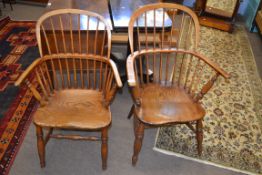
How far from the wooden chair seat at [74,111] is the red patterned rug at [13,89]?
55 centimetres

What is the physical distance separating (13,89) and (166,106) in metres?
1.58

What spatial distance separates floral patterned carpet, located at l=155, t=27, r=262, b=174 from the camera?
189 centimetres

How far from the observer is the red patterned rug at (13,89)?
1869mm

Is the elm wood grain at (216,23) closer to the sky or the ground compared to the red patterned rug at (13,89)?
closer to the sky

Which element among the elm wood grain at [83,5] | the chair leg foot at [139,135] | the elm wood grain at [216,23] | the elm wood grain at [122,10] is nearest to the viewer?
the chair leg foot at [139,135]

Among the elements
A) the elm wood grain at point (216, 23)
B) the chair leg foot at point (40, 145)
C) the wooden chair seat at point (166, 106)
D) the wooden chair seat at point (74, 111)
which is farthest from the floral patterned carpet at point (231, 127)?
the chair leg foot at point (40, 145)

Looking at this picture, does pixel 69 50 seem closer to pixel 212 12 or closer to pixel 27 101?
pixel 27 101

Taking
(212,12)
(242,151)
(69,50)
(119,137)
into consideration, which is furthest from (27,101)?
(212,12)

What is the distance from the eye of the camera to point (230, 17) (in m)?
3.68

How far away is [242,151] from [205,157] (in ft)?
1.08

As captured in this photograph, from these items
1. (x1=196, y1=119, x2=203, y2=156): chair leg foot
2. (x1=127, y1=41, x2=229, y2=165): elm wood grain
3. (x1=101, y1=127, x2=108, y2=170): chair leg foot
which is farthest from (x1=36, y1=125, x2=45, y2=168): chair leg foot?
(x1=196, y1=119, x2=203, y2=156): chair leg foot

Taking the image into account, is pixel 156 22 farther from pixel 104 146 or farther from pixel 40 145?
pixel 40 145

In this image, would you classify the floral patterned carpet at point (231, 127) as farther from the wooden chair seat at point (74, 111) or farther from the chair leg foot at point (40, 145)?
the chair leg foot at point (40, 145)

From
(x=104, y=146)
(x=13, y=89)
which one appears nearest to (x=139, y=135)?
(x=104, y=146)
